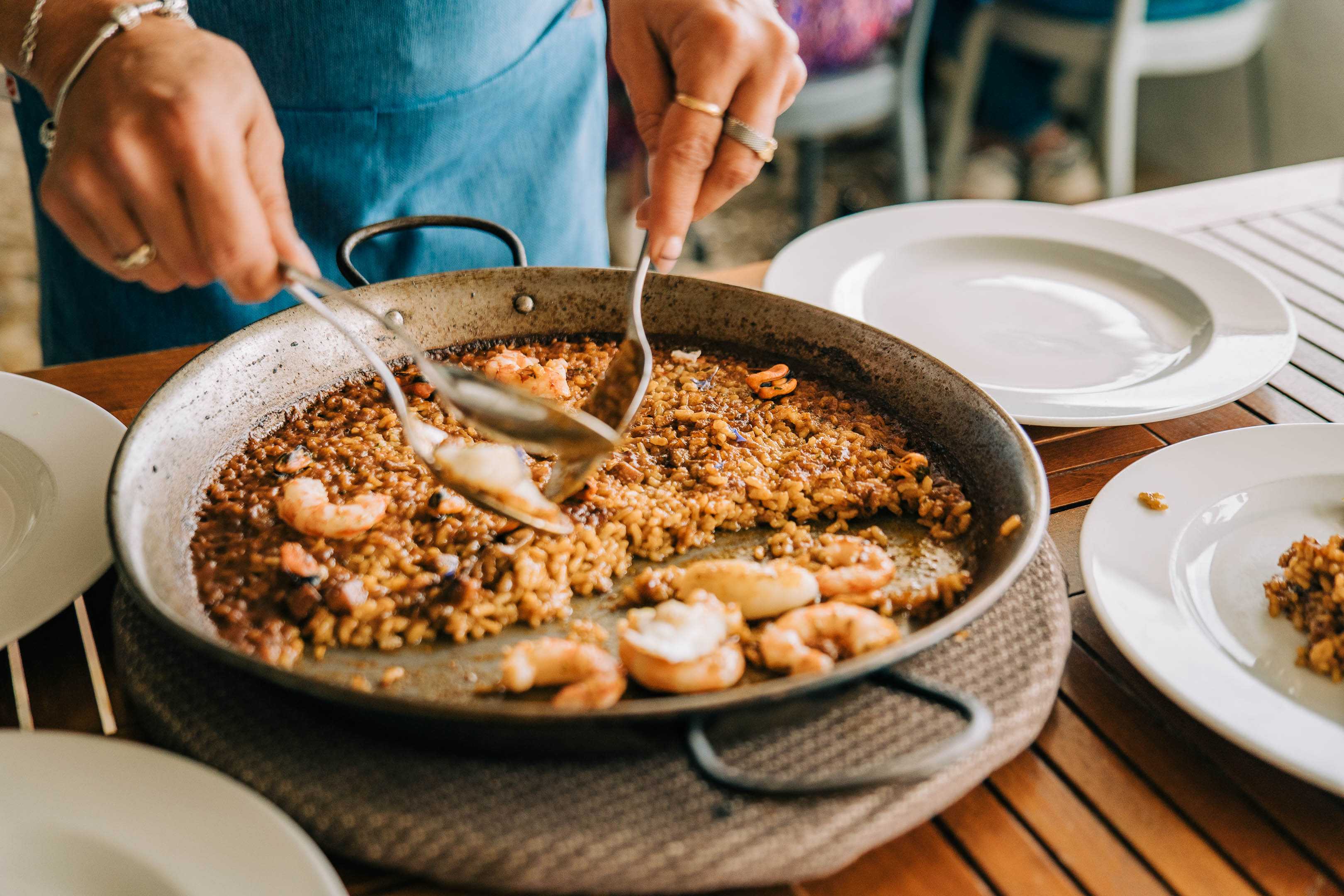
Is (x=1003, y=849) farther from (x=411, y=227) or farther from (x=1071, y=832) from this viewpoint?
(x=411, y=227)

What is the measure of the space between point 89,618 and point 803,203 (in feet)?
10.7

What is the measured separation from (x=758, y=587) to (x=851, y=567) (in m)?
0.12

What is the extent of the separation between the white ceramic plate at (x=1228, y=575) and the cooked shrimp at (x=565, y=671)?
0.48m

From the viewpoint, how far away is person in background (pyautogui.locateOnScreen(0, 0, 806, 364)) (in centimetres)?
89

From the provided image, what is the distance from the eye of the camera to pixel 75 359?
69.4 inches

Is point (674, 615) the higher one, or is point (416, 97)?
point (416, 97)

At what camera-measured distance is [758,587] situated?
993 millimetres

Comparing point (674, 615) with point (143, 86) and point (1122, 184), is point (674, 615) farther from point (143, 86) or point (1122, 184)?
point (1122, 184)

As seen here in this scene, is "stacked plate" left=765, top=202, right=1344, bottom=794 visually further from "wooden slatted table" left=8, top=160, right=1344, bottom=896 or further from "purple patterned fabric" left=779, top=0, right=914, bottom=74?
"purple patterned fabric" left=779, top=0, right=914, bottom=74

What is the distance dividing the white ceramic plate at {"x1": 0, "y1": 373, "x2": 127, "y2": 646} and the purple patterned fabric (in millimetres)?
2572

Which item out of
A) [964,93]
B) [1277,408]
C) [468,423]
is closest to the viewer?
[468,423]

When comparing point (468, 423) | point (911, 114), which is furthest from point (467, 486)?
point (911, 114)

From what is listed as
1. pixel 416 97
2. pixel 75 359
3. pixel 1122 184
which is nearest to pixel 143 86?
pixel 416 97

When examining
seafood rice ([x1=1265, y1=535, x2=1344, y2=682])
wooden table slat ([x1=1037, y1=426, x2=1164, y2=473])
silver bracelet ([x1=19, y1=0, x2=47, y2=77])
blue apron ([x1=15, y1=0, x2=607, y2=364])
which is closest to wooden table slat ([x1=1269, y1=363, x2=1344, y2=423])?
wooden table slat ([x1=1037, y1=426, x2=1164, y2=473])
